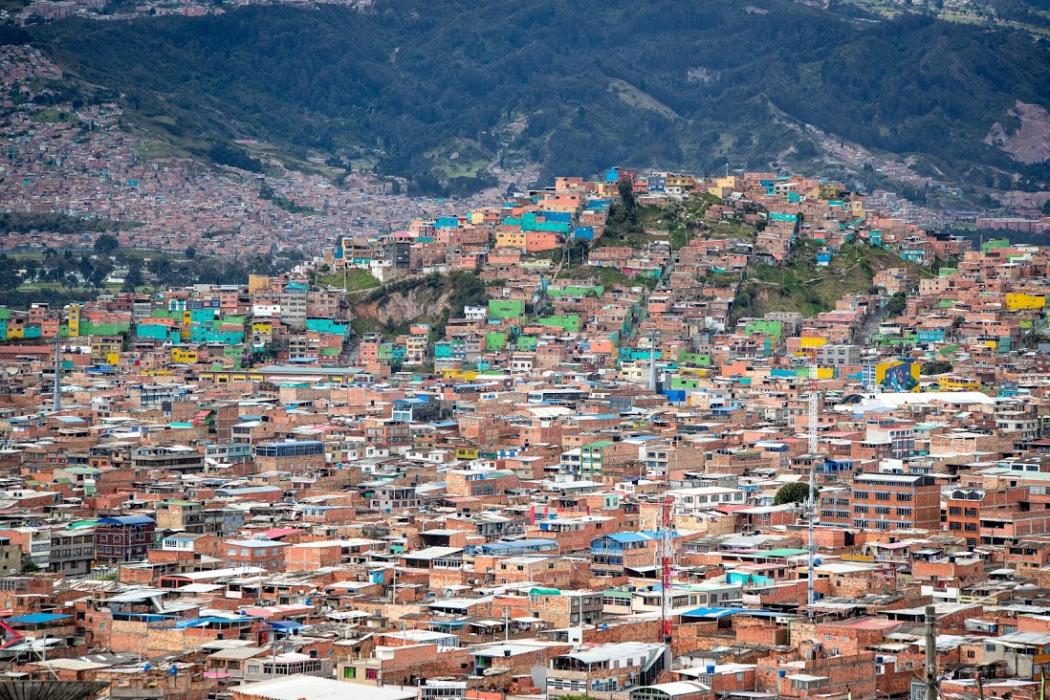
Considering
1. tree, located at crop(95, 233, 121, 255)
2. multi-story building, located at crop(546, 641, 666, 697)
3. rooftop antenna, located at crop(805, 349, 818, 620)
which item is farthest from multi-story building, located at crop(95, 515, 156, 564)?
tree, located at crop(95, 233, 121, 255)

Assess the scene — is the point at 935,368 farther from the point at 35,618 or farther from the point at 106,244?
the point at 106,244

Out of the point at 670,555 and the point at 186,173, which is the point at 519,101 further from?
the point at 670,555

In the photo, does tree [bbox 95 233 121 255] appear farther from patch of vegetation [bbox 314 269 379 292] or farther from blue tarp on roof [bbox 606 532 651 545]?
blue tarp on roof [bbox 606 532 651 545]

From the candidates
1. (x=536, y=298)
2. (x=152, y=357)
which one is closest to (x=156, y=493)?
(x=152, y=357)

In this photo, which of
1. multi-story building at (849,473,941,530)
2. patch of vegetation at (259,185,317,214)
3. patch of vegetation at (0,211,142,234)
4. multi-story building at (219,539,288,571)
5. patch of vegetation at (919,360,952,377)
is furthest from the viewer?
patch of vegetation at (259,185,317,214)

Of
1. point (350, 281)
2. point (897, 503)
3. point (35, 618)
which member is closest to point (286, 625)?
point (35, 618)
